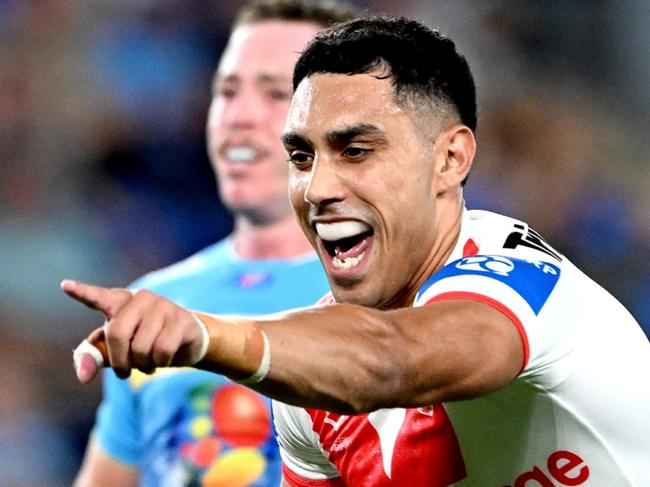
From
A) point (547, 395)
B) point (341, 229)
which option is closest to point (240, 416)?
point (341, 229)

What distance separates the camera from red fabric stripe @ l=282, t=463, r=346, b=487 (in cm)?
325

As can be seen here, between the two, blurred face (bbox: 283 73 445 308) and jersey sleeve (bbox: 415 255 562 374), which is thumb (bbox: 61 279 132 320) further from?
blurred face (bbox: 283 73 445 308)

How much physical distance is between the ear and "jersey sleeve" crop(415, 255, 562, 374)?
47 centimetres

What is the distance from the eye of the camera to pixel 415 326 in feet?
7.06

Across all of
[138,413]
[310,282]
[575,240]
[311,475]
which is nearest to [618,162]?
[575,240]

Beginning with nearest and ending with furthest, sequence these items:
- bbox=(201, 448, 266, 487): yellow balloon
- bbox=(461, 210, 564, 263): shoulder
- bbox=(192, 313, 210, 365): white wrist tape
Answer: bbox=(192, 313, 210, 365): white wrist tape < bbox=(461, 210, 564, 263): shoulder < bbox=(201, 448, 266, 487): yellow balloon

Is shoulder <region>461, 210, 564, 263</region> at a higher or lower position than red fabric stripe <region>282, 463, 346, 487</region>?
higher

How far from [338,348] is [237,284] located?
9.45 ft

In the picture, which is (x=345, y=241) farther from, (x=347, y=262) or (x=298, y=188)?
(x=298, y=188)

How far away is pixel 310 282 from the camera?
4.82 meters

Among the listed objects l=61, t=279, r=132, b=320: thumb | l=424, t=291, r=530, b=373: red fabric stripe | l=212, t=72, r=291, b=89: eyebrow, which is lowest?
l=61, t=279, r=132, b=320: thumb

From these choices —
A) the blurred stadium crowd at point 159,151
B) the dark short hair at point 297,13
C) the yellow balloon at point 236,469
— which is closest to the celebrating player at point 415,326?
the yellow balloon at point 236,469

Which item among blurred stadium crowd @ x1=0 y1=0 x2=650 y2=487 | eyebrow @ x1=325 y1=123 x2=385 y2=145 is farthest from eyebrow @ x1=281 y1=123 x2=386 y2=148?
blurred stadium crowd @ x1=0 y1=0 x2=650 y2=487

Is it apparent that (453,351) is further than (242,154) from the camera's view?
No
